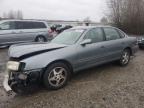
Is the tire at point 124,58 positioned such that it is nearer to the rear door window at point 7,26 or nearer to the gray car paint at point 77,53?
the gray car paint at point 77,53

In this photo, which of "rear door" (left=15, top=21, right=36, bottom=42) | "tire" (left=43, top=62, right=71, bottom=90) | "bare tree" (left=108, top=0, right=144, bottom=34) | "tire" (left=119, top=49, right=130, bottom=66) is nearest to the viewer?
"tire" (left=43, top=62, right=71, bottom=90)

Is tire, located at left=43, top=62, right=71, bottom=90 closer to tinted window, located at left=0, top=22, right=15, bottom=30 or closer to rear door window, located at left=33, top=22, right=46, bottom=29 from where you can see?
tinted window, located at left=0, top=22, right=15, bottom=30

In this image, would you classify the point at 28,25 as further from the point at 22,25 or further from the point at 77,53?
the point at 77,53

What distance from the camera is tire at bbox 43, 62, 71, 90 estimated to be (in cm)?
479

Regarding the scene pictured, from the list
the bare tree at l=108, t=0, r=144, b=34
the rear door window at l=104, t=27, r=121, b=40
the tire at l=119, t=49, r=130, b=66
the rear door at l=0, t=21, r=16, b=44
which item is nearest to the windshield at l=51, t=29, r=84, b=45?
the rear door window at l=104, t=27, r=121, b=40

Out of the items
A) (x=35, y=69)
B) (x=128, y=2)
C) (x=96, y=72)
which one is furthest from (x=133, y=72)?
(x=128, y=2)

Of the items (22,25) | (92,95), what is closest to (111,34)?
(92,95)

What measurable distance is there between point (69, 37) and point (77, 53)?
0.80 meters

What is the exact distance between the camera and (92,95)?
460cm

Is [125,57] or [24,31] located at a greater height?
[24,31]

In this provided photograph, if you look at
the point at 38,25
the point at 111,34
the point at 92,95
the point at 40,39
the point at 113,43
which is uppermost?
the point at 38,25

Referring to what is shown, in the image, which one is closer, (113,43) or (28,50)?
(28,50)

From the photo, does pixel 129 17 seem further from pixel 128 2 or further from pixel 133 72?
pixel 133 72

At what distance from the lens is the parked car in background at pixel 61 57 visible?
14.9 feet
